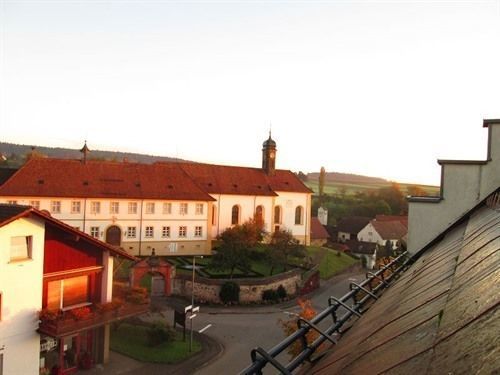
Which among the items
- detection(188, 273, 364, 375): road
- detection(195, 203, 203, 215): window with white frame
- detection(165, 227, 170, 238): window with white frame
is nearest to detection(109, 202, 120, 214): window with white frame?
detection(165, 227, 170, 238): window with white frame

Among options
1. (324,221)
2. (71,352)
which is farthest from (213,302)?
(324,221)

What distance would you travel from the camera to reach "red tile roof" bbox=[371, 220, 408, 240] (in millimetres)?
73438

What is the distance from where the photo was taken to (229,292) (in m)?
33.8

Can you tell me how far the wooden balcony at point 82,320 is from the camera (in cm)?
1680

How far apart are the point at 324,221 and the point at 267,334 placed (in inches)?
2747

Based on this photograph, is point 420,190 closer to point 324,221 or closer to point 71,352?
point 324,221

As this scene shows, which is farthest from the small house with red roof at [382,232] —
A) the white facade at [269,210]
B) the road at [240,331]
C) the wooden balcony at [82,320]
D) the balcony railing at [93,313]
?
the wooden balcony at [82,320]

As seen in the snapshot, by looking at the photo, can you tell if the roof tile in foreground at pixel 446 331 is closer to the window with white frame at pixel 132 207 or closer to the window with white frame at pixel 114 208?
the window with white frame at pixel 114 208

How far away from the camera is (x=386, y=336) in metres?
2.44

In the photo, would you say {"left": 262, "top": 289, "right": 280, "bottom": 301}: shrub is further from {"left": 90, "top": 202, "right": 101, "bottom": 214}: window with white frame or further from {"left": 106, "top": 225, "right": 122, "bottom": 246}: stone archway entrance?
{"left": 90, "top": 202, "right": 101, "bottom": 214}: window with white frame

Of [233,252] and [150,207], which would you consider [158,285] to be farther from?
[150,207]

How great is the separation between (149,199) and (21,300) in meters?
29.1

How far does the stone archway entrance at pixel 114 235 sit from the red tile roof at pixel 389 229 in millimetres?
44663

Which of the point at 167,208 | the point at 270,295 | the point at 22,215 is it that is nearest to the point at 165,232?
the point at 167,208
